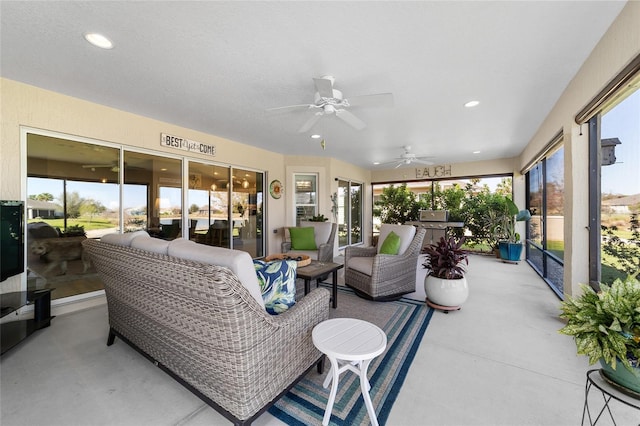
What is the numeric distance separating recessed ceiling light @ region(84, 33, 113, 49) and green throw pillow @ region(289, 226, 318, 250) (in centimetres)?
345

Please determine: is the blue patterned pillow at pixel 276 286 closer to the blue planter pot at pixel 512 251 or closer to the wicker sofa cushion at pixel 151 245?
the wicker sofa cushion at pixel 151 245

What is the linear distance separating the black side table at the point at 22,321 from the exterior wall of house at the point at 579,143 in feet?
16.5

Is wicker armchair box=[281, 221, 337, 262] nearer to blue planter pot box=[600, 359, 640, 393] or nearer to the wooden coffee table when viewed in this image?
the wooden coffee table

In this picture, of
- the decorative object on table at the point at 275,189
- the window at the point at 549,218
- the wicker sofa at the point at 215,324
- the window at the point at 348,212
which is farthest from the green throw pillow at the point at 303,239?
the window at the point at 549,218

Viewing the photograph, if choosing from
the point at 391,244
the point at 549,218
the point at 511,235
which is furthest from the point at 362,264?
the point at 511,235

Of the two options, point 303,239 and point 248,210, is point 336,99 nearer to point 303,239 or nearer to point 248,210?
point 303,239

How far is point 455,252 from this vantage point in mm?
2863

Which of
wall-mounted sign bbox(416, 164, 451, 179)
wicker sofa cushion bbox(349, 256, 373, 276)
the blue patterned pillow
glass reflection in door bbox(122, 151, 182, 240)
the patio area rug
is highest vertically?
wall-mounted sign bbox(416, 164, 451, 179)

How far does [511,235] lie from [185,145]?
22.6 feet

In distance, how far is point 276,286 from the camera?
1688 mm

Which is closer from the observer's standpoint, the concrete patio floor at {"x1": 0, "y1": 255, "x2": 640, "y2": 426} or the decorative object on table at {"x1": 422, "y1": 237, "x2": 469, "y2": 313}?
the concrete patio floor at {"x1": 0, "y1": 255, "x2": 640, "y2": 426}

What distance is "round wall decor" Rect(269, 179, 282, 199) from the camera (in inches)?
222

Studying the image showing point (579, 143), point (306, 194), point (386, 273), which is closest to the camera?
point (579, 143)

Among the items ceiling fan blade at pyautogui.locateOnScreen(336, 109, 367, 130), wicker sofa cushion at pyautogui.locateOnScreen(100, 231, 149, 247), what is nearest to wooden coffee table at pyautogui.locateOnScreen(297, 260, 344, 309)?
wicker sofa cushion at pyautogui.locateOnScreen(100, 231, 149, 247)
